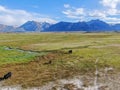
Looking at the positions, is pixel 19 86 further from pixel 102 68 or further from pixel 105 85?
pixel 102 68

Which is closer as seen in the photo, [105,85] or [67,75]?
[105,85]

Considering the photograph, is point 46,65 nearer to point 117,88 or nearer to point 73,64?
point 73,64

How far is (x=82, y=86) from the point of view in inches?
1658

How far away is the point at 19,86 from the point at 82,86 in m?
11.0

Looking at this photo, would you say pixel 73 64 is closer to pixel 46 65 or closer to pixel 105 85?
pixel 46 65

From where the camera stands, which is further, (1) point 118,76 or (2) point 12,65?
(2) point 12,65

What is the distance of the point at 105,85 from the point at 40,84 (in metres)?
11.3

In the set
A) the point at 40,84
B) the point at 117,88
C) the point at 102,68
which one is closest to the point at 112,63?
the point at 102,68

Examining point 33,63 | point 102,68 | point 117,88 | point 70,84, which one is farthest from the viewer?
point 33,63

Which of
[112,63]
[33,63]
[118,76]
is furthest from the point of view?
[33,63]

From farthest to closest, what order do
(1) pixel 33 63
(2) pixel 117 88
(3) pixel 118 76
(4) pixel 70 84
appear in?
1. (1) pixel 33 63
2. (3) pixel 118 76
3. (4) pixel 70 84
4. (2) pixel 117 88

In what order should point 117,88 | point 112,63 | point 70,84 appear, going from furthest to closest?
point 112,63, point 70,84, point 117,88

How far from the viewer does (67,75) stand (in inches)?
1937

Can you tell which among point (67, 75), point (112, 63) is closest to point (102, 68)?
point (112, 63)
